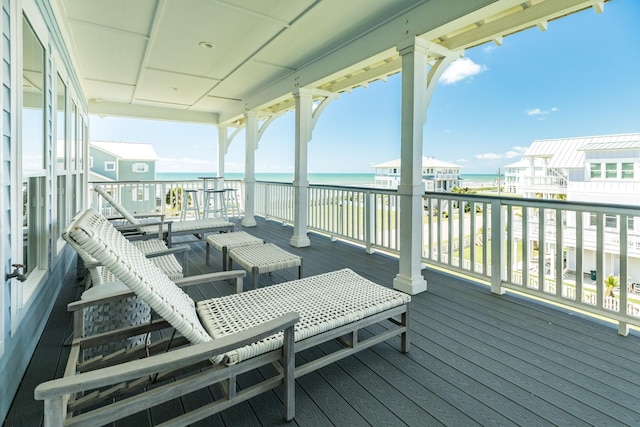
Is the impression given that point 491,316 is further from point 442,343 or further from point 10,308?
point 10,308

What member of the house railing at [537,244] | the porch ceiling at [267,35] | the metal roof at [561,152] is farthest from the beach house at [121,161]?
the metal roof at [561,152]

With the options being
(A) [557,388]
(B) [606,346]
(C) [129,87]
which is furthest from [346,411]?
(C) [129,87]

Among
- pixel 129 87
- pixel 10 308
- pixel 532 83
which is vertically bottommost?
pixel 10 308

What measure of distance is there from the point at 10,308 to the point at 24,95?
1.22 metres

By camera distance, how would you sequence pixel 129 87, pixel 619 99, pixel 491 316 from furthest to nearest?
pixel 619 99 < pixel 129 87 < pixel 491 316

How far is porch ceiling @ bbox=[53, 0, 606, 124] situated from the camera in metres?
2.84

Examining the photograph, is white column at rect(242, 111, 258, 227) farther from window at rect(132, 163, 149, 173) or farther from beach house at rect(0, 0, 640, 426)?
window at rect(132, 163, 149, 173)

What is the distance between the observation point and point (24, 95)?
6.25ft

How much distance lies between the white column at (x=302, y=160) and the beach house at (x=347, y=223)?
31mm

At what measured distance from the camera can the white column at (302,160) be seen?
5043 millimetres

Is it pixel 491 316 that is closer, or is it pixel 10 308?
pixel 10 308

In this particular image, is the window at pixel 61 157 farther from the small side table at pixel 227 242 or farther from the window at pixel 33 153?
the small side table at pixel 227 242

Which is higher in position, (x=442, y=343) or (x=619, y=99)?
(x=619, y=99)

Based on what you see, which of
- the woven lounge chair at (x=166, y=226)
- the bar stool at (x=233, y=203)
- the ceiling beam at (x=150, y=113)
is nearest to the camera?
the woven lounge chair at (x=166, y=226)
